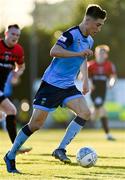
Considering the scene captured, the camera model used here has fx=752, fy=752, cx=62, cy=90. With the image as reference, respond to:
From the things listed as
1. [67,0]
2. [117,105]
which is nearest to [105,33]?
[117,105]

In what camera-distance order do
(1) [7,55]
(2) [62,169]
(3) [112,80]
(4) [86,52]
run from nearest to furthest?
(4) [86,52], (2) [62,169], (1) [7,55], (3) [112,80]

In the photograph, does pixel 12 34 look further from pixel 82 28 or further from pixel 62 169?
pixel 62 169

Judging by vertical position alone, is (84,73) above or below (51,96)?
above

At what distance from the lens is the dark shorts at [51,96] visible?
398 inches

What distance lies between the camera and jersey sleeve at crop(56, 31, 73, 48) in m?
9.80

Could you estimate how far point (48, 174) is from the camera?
31.2ft

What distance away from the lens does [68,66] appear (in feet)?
34.0

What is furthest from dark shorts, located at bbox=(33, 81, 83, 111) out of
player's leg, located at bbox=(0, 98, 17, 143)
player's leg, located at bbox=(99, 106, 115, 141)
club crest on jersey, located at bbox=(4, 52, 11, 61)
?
player's leg, located at bbox=(99, 106, 115, 141)

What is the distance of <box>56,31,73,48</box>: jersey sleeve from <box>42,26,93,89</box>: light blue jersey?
0.36 ft

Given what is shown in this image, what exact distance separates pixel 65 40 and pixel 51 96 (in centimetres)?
86

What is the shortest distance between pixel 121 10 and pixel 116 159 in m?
38.2

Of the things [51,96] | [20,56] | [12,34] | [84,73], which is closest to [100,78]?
[20,56]

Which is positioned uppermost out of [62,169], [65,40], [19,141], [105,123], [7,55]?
[65,40]

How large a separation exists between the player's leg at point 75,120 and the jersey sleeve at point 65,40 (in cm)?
102
